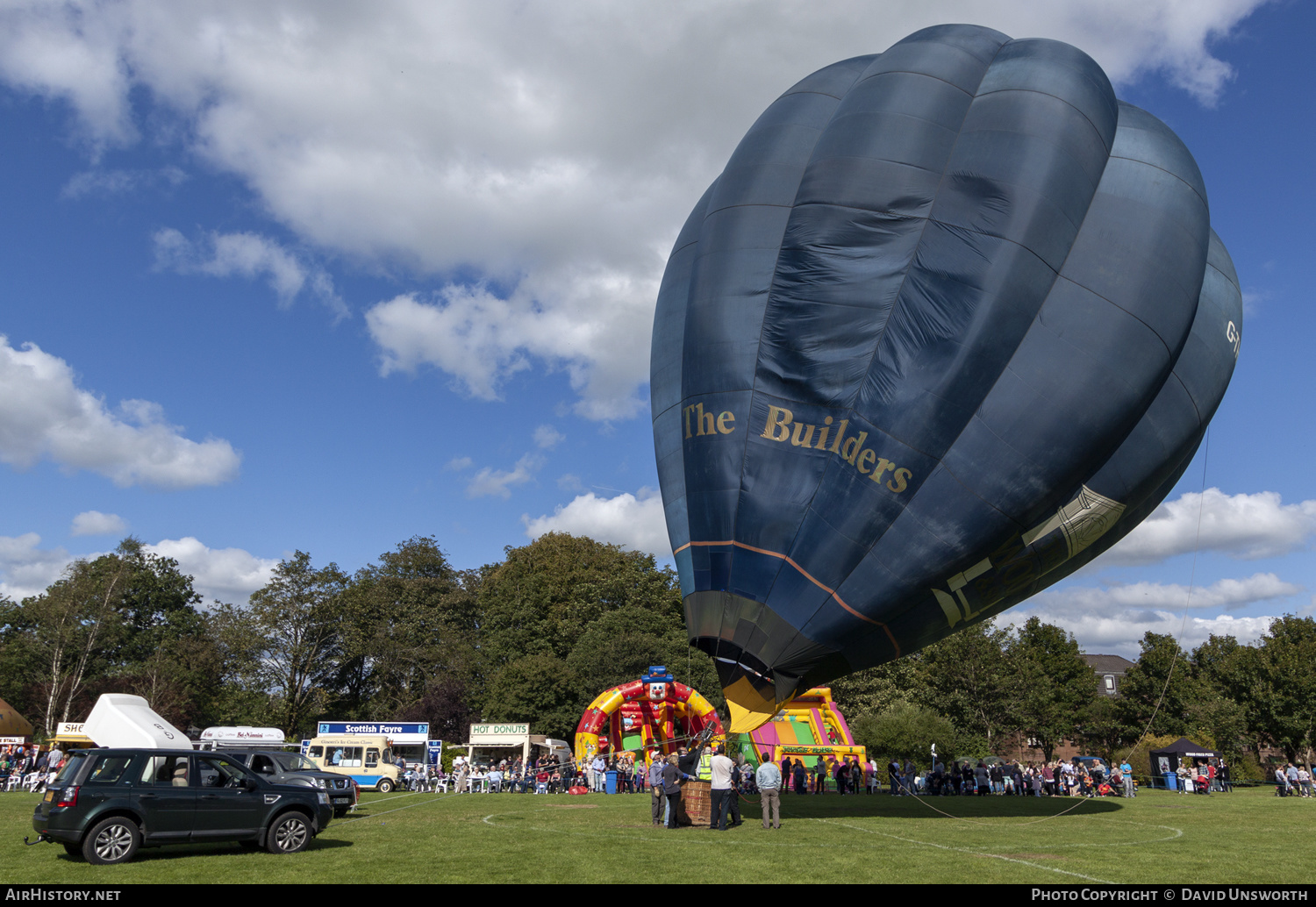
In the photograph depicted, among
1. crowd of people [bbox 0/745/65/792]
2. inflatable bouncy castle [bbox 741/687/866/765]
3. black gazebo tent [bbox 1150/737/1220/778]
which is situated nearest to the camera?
crowd of people [bbox 0/745/65/792]

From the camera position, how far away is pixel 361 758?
107 feet

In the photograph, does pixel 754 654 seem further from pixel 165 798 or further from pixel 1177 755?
pixel 1177 755

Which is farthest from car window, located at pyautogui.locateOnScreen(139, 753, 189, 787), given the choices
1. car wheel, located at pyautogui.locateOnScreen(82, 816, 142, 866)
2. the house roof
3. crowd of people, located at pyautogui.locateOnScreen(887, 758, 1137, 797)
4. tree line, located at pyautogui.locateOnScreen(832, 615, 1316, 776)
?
the house roof

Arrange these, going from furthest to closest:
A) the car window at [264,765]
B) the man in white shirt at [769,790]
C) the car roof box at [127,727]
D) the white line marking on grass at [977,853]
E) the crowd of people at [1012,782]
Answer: the crowd of people at [1012,782] → the car roof box at [127,727] → the car window at [264,765] → the man in white shirt at [769,790] → the white line marking on grass at [977,853]

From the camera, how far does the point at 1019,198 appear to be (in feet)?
40.3

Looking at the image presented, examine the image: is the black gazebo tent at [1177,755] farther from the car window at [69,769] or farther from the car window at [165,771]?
the car window at [69,769]

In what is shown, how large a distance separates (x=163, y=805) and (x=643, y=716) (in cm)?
2345

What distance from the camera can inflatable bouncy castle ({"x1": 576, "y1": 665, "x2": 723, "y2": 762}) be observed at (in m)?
32.2

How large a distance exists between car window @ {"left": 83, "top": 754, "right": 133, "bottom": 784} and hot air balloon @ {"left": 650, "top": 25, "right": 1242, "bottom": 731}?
768 centimetres

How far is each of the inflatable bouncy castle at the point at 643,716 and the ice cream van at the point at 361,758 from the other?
7174 millimetres

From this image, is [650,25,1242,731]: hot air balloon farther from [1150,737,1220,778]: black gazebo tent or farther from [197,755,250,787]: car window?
[1150,737,1220,778]: black gazebo tent

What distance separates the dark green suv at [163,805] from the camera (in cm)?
1034

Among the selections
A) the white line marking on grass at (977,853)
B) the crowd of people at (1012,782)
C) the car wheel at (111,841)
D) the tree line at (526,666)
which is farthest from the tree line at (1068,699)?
the car wheel at (111,841)

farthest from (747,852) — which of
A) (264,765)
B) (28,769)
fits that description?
(28,769)
